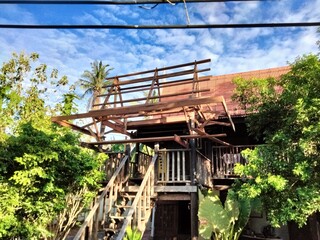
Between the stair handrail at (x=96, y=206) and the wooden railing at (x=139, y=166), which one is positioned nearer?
the stair handrail at (x=96, y=206)

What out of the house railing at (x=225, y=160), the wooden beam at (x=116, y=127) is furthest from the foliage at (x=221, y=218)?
the wooden beam at (x=116, y=127)

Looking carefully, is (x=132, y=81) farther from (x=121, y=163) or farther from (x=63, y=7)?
(x=63, y=7)

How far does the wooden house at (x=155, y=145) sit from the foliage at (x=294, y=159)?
147 centimetres

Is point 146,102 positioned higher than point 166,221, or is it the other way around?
point 146,102

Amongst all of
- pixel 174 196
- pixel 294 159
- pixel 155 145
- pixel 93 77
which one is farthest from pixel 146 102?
pixel 93 77

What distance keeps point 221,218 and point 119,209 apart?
2.98 meters

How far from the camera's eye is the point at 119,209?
791cm

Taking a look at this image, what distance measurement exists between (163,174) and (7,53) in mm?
8900

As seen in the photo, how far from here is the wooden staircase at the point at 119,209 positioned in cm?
661

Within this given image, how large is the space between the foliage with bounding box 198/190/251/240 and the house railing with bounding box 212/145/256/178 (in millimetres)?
1297

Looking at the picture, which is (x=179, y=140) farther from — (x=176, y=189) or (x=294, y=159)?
(x=294, y=159)

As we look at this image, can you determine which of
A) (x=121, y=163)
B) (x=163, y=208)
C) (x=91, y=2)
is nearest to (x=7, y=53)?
(x=121, y=163)

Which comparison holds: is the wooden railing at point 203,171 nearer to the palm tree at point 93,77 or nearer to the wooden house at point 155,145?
the wooden house at point 155,145

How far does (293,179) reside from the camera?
19.8 feet
